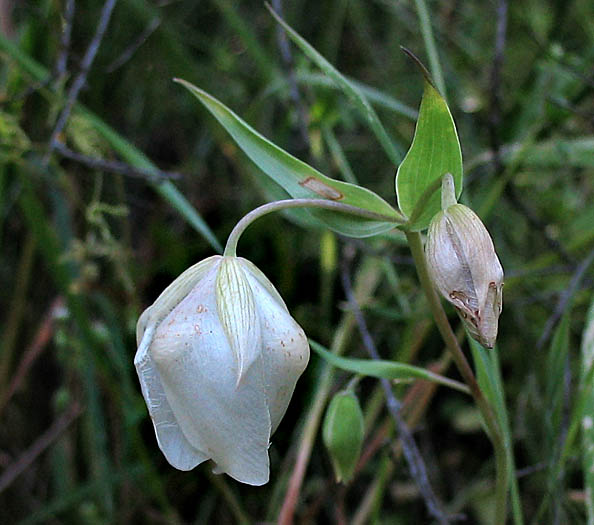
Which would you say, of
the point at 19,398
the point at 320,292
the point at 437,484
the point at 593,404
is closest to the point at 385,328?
the point at 320,292

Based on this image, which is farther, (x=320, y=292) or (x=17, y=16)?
(x=17, y=16)

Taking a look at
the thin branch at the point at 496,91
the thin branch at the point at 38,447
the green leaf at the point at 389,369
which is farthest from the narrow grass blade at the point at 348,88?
the thin branch at the point at 38,447

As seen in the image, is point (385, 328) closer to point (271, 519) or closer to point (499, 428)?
point (271, 519)

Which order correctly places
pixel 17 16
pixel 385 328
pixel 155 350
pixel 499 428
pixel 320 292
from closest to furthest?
pixel 155 350, pixel 499 428, pixel 385 328, pixel 320 292, pixel 17 16

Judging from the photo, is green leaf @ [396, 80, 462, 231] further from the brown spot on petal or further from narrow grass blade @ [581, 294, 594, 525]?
narrow grass blade @ [581, 294, 594, 525]

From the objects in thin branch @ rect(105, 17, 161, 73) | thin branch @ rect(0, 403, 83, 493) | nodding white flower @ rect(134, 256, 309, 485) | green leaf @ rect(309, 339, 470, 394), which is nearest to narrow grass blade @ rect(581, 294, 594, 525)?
green leaf @ rect(309, 339, 470, 394)

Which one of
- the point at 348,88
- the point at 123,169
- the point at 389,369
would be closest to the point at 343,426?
the point at 389,369

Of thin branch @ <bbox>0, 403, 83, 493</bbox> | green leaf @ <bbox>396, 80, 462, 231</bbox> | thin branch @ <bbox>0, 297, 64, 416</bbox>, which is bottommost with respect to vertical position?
thin branch @ <bbox>0, 403, 83, 493</bbox>
